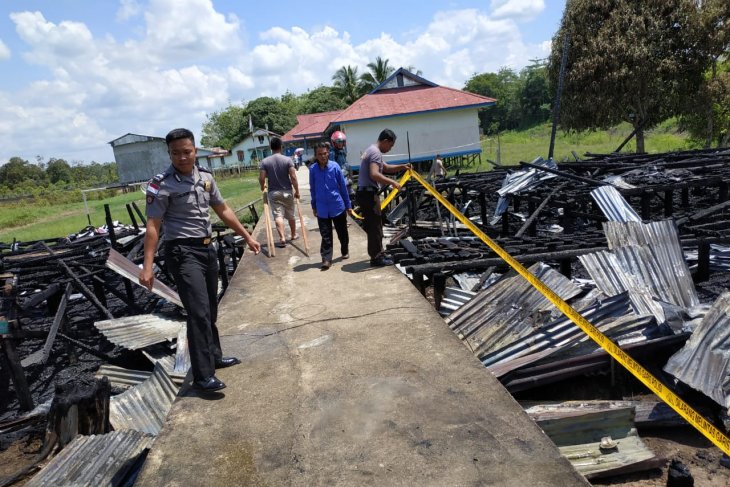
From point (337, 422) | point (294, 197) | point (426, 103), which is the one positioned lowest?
point (337, 422)

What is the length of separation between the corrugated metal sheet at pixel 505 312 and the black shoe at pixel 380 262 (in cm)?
151

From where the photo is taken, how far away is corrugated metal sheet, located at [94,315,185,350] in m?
6.27

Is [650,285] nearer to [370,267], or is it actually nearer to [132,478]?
[370,267]

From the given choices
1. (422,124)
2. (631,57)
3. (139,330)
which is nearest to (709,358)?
(139,330)

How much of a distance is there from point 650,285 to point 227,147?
7487cm

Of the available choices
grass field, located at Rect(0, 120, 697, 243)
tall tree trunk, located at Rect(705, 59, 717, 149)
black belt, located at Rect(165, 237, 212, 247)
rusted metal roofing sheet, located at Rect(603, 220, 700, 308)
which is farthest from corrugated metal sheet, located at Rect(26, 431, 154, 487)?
tall tree trunk, located at Rect(705, 59, 717, 149)

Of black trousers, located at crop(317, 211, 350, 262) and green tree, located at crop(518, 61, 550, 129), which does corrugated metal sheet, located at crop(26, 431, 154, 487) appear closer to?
black trousers, located at crop(317, 211, 350, 262)

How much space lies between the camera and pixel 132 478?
352 centimetres

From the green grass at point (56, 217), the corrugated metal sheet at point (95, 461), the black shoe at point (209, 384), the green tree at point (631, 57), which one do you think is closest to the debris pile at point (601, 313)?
the black shoe at point (209, 384)

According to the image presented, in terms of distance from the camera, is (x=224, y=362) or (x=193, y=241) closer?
(x=193, y=241)

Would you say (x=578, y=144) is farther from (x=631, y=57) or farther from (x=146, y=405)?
(x=146, y=405)

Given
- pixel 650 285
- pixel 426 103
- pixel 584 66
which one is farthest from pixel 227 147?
pixel 650 285

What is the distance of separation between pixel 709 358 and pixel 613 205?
4659mm

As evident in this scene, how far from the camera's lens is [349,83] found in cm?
5378
